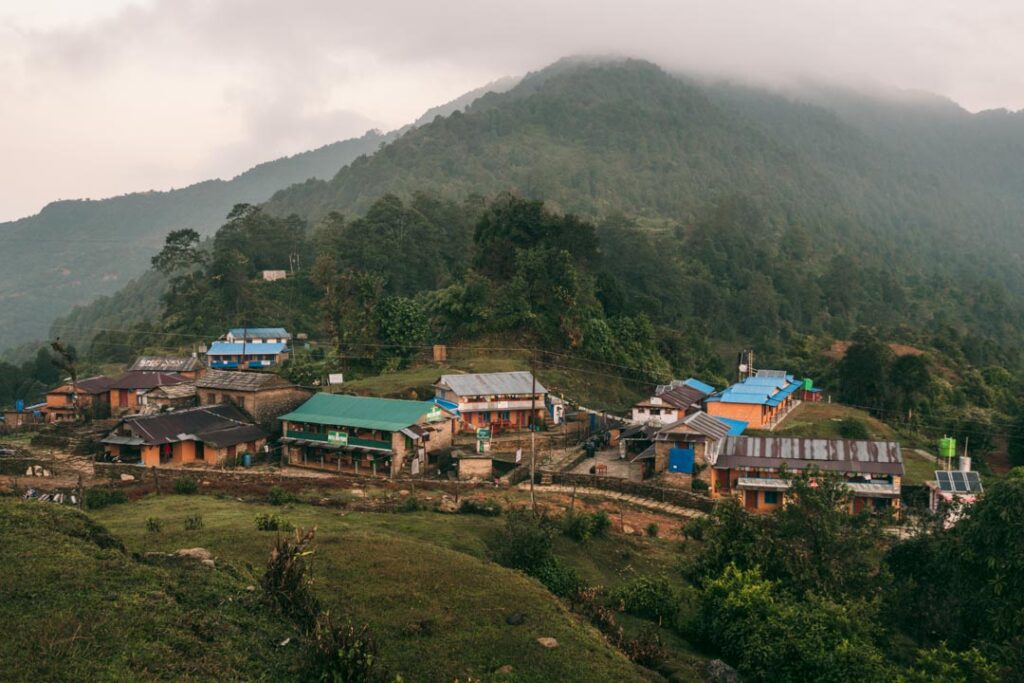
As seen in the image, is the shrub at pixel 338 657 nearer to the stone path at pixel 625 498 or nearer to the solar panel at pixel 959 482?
the stone path at pixel 625 498

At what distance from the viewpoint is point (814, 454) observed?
36.2 m

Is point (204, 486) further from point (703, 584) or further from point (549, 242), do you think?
point (549, 242)

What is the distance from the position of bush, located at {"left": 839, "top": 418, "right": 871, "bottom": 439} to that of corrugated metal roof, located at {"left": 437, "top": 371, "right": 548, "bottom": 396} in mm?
19117

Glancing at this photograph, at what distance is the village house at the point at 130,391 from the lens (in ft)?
159

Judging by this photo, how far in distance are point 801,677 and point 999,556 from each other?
305 inches

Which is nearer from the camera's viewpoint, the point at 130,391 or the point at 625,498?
the point at 625,498

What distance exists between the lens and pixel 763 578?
74.5ft

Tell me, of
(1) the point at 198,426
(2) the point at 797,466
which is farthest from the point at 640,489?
(1) the point at 198,426

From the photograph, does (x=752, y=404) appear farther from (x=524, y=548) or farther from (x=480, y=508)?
(x=524, y=548)

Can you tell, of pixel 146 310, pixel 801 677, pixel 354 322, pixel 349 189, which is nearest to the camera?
pixel 801 677

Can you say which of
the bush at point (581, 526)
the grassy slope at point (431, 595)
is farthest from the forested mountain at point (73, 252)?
the bush at point (581, 526)

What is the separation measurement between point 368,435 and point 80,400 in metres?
22.6

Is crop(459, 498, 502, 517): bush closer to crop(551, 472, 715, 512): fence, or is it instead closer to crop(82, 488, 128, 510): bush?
crop(551, 472, 715, 512): fence

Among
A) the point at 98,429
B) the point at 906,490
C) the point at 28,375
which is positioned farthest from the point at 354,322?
the point at 906,490
